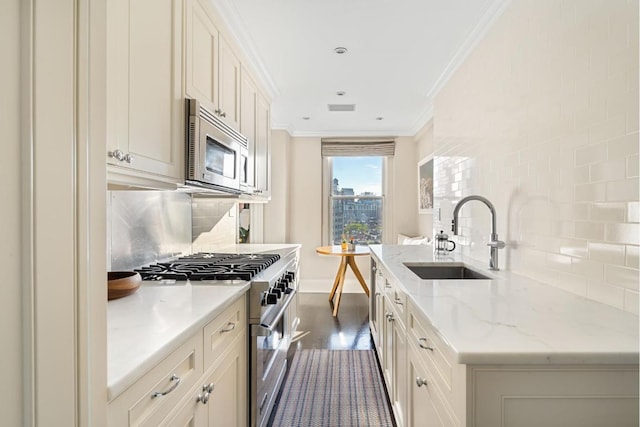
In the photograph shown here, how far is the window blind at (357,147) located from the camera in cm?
550

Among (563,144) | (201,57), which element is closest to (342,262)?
(201,57)

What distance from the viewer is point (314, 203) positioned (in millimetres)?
5594

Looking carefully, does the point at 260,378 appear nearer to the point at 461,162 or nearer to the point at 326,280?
the point at 461,162

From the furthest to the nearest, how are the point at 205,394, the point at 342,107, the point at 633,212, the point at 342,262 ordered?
the point at 342,262 → the point at 342,107 → the point at 205,394 → the point at 633,212

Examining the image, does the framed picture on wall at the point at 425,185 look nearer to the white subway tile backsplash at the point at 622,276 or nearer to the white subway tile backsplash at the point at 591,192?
the white subway tile backsplash at the point at 591,192

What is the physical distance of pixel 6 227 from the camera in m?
0.46

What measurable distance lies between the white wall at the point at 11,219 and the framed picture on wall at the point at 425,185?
4478mm

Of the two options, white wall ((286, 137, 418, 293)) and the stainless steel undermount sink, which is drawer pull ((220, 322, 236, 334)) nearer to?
the stainless steel undermount sink

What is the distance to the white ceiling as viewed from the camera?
217cm

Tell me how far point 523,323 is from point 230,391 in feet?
3.78

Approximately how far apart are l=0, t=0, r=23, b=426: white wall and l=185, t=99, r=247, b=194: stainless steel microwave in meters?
1.24

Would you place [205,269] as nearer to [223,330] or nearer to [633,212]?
[223,330]

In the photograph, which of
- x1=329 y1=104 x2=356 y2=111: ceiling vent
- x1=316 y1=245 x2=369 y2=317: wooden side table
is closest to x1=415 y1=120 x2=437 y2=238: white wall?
x1=316 y1=245 x2=369 y2=317: wooden side table

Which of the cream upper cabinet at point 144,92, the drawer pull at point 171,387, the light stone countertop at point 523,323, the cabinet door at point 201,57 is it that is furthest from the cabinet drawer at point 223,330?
the cabinet door at point 201,57
